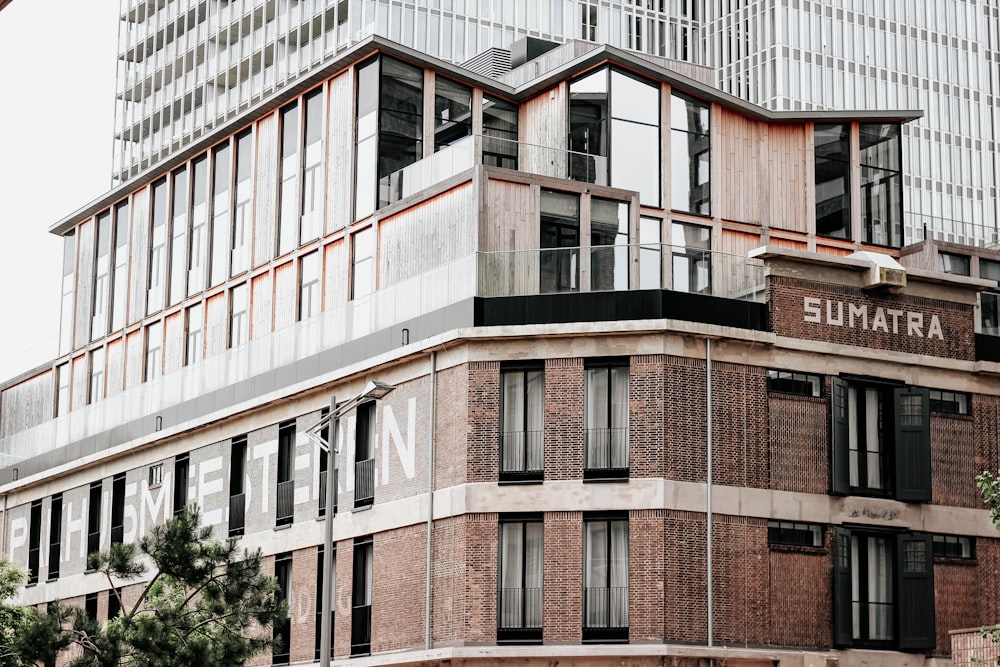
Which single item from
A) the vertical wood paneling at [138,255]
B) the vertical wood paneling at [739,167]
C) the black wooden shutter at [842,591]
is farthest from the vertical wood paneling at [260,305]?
the black wooden shutter at [842,591]

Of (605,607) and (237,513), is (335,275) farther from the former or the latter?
(605,607)

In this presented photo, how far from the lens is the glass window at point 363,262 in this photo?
4941 centimetres

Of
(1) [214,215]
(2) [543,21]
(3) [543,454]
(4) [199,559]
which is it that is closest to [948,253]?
(3) [543,454]

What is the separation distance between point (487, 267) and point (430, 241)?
348cm

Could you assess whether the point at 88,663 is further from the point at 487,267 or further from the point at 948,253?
the point at 948,253

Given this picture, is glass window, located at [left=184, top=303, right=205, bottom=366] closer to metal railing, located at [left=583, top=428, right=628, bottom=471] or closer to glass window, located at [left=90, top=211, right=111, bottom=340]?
glass window, located at [left=90, top=211, right=111, bottom=340]

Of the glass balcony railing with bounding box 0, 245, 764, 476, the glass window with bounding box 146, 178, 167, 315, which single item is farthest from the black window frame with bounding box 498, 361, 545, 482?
the glass window with bounding box 146, 178, 167, 315

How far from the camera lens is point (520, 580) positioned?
41562 mm

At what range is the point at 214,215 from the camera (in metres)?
58.1

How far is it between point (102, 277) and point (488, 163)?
20.1 m

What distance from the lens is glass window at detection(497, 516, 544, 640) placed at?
4116cm

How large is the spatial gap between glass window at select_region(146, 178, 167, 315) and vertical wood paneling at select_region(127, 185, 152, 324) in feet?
0.88

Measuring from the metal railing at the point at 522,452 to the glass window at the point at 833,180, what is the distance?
58.8ft

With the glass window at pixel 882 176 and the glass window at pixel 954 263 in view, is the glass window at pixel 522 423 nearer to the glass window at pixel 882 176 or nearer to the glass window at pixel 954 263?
the glass window at pixel 954 263
